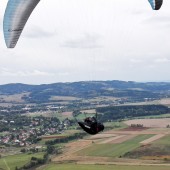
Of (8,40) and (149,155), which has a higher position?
(8,40)

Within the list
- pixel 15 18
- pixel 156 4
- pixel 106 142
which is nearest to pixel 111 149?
pixel 106 142

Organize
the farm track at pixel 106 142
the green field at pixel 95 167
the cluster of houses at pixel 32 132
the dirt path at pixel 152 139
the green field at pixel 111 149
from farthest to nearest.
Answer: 1. the cluster of houses at pixel 32 132
2. the dirt path at pixel 152 139
3. the green field at pixel 111 149
4. the farm track at pixel 106 142
5. the green field at pixel 95 167

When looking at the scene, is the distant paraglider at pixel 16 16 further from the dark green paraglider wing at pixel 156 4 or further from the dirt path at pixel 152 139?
the dirt path at pixel 152 139

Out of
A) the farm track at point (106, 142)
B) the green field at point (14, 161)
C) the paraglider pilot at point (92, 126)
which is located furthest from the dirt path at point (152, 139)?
the paraglider pilot at point (92, 126)

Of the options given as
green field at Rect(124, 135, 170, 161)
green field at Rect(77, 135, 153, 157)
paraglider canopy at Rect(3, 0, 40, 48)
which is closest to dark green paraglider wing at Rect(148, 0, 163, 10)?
paraglider canopy at Rect(3, 0, 40, 48)

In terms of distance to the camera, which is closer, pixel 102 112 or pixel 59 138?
pixel 59 138

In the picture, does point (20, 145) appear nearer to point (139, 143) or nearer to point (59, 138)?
point (59, 138)

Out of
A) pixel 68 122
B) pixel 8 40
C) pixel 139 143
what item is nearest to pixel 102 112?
pixel 68 122
